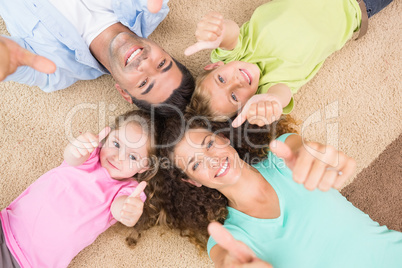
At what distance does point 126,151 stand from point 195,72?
18.2 inches

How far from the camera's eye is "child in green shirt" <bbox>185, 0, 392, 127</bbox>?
1075 millimetres

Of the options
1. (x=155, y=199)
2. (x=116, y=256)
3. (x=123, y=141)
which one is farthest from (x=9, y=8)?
(x=116, y=256)

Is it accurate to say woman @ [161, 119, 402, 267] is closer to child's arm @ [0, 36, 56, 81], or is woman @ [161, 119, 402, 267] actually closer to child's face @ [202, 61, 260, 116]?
→ child's face @ [202, 61, 260, 116]

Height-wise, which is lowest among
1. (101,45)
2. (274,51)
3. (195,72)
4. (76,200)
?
(76,200)

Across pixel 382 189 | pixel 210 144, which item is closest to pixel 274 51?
pixel 210 144

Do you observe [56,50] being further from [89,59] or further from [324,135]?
[324,135]

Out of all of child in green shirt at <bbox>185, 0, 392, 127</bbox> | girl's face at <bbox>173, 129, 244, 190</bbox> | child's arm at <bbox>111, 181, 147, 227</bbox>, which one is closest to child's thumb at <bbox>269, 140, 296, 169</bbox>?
girl's face at <bbox>173, 129, 244, 190</bbox>

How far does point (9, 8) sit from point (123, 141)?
0.61 m

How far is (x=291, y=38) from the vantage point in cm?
112

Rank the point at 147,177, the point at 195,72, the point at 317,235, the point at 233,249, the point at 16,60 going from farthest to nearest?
the point at 195,72, the point at 147,177, the point at 317,235, the point at 16,60, the point at 233,249

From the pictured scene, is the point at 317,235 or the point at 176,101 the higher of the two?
the point at 176,101

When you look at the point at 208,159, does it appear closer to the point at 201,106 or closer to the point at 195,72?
the point at 201,106

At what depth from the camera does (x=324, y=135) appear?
128 centimetres

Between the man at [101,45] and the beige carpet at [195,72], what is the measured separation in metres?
0.13
